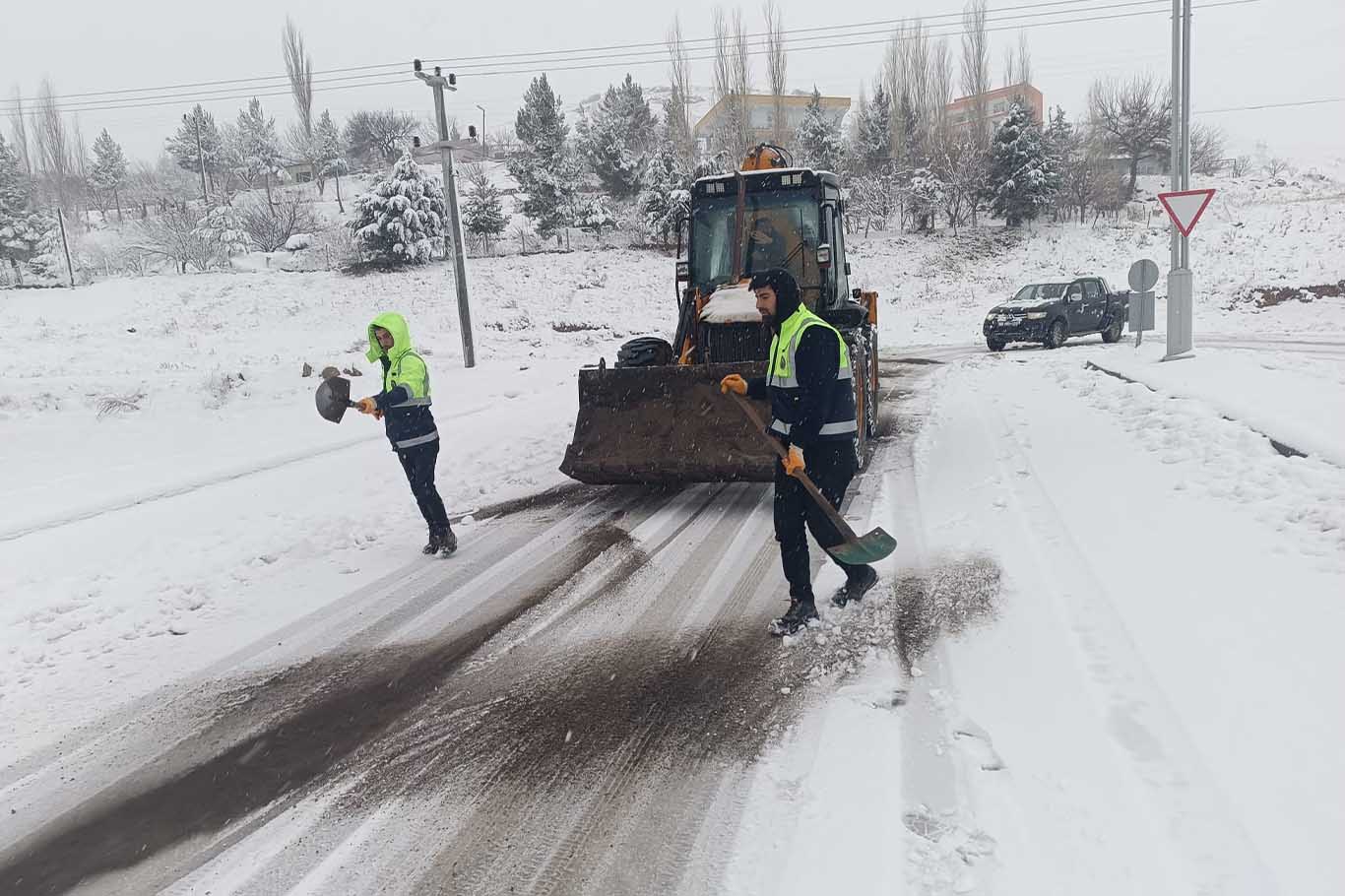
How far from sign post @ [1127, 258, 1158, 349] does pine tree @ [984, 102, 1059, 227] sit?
23454 millimetres

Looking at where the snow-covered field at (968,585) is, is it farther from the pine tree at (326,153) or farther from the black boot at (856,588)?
the pine tree at (326,153)

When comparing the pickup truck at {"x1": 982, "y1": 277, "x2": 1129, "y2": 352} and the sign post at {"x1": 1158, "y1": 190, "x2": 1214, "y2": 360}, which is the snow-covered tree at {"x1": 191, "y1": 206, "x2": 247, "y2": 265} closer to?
the pickup truck at {"x1": 982, "y1": 277, "x2": 1129, "y2": 352}

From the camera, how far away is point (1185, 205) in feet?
42.0

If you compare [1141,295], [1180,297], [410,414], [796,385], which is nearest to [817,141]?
[1141,295]

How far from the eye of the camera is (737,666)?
4.04 metres

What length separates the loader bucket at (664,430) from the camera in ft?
22.6

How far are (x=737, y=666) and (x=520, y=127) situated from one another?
5075 centimetres

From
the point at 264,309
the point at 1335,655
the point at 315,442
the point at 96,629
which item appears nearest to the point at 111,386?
the point at 315,442

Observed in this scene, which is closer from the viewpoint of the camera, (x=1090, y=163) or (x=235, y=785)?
(x=235, y=785)

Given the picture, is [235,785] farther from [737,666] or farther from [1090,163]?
[1090,163]

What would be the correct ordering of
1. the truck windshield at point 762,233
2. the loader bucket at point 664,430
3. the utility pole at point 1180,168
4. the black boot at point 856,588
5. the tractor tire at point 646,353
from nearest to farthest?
the black boot at point 856,588
the loader bucket at point 664,430
the tractor tire at point 646,353
the truck windshield at point 762,233
the utility pole at point 1180,168

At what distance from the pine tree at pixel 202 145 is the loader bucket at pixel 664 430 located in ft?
229

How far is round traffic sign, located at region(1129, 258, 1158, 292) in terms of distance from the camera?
1589 cm

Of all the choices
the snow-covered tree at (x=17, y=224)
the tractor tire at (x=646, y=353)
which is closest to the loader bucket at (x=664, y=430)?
the tractor tire at (x=646, y=353)
